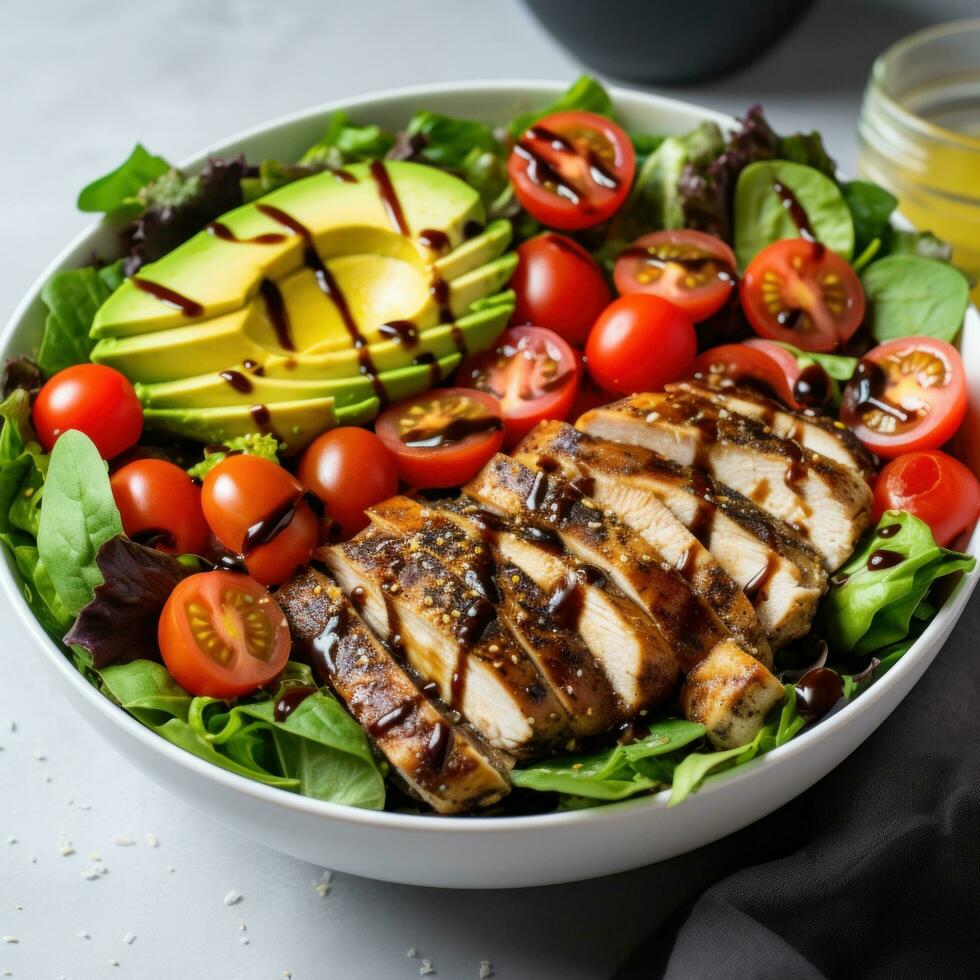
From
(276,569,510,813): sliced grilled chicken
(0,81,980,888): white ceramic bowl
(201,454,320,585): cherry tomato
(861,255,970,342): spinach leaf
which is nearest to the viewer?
(0,81,980,888): white ceramic bowl

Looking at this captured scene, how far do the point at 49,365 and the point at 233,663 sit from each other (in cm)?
123

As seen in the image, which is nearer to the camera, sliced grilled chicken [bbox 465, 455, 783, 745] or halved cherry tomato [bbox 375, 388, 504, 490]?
sliced grilled chicken [bbox 465, 455, 783, 745]

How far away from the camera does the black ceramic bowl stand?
185 inches

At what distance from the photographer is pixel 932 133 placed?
13.6 ft

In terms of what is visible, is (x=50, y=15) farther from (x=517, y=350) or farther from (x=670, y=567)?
(x=670, y=567)

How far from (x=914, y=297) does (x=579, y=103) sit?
1.29 meters

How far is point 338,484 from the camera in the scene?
326 centimetres

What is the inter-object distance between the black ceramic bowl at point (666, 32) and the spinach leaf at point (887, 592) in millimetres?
2524

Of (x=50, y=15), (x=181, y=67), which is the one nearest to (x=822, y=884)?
(x=181, y=67)

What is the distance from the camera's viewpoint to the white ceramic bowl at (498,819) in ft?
8.03

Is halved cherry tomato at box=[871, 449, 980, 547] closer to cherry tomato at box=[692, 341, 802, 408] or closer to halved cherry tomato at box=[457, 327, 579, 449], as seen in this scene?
cherry tomato at box=[692, 341, 802, 408]

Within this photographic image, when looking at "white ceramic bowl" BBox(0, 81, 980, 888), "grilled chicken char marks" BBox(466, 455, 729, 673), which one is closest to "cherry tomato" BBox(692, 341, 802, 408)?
"grilled chicken char marks" BBox(466, 455, 729, 673)

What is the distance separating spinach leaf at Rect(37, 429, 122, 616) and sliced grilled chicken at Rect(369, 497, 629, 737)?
0.70 m

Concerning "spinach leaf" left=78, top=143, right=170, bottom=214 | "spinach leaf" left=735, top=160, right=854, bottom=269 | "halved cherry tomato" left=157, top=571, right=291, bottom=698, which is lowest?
"spinach leaf" left=735, top=160, right=854, bottom=269
